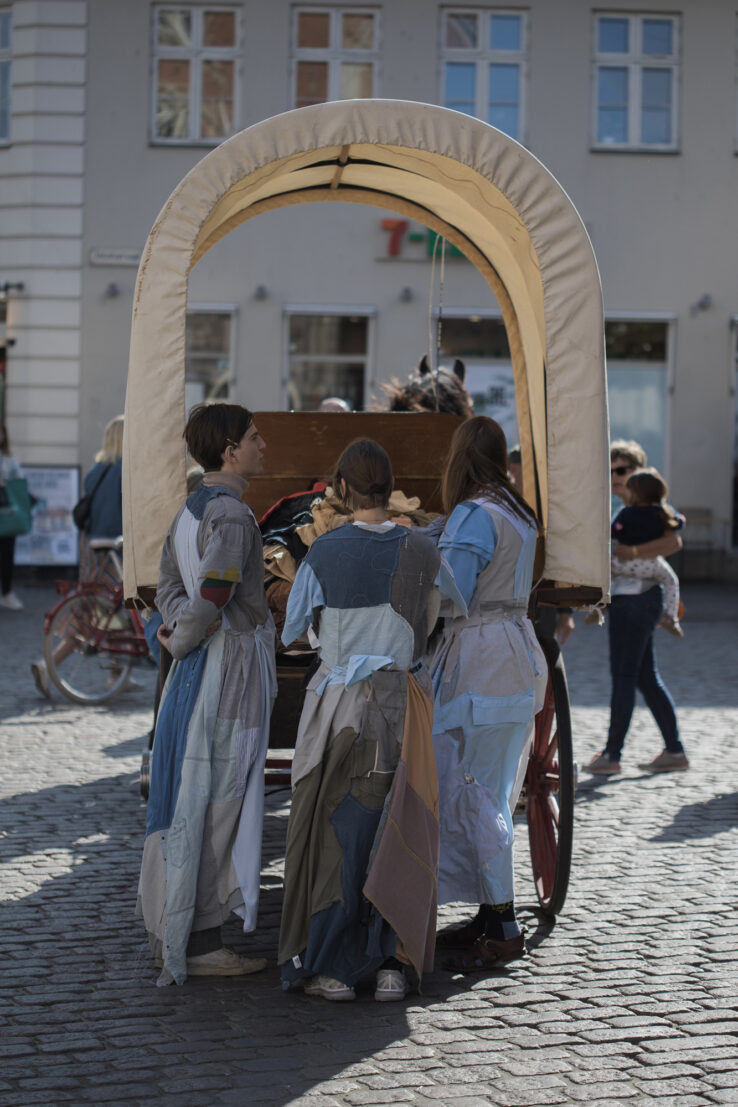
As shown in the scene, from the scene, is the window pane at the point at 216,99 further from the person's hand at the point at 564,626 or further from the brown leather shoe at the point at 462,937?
the brown leather shoe at the point at 462,937

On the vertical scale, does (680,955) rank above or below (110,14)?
below

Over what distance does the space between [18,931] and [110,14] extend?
17177 mm

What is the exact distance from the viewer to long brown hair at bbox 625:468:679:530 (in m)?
8.38

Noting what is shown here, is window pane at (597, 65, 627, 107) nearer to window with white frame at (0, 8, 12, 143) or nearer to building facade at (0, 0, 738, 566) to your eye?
building facade at (0, 0, 738, 566)

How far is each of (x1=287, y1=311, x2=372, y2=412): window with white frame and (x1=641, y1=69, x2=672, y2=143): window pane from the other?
4.65 m

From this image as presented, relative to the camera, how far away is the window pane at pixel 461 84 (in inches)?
798

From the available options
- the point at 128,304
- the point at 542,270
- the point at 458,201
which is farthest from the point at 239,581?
the point at 128,304

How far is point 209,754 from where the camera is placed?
477cm

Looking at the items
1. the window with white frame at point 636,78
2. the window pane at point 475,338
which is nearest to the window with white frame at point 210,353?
the window pane at point 475,338

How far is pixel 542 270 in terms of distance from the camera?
5.41 metres

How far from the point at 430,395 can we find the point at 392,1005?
4351mm

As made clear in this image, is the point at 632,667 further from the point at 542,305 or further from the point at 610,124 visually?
the point at 610,124

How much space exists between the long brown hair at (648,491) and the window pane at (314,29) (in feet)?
44.3

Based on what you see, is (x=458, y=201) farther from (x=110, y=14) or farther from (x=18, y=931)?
(x=110, y=14)
